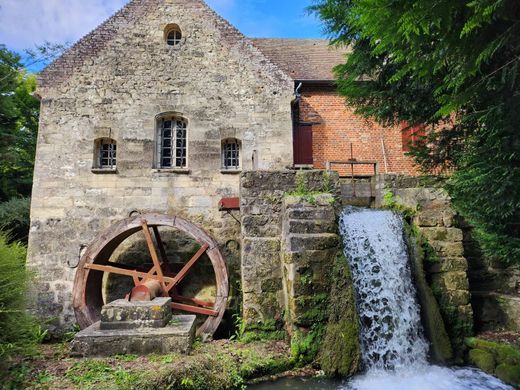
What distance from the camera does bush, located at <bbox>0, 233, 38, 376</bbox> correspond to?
10.7 ft

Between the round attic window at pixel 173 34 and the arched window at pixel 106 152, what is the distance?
8.57 feet

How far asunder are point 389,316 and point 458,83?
3.03 meters

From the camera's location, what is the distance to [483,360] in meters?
4.02

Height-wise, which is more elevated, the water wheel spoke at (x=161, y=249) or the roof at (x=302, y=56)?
the roof at (x=302, y=56)

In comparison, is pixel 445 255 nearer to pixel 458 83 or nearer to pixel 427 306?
pixel 427 306

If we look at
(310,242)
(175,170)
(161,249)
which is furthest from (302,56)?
(310,242)

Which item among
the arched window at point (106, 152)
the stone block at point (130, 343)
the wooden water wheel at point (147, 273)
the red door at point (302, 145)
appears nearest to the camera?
the stone block at point (130, 343)

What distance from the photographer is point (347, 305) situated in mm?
3975

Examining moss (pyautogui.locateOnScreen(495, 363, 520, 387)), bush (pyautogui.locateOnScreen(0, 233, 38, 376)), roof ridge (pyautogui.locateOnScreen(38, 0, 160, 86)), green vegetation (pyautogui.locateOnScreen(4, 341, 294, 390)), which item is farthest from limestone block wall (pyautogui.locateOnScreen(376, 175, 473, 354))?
roof ridge (pyautogui.locateOnScreen(38, 0, 160, 86))

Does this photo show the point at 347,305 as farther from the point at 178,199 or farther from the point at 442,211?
the point at 178,199

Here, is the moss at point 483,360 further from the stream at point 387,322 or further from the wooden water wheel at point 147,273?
the wooden water wheel at point 147,273

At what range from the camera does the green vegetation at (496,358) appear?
3639 mm

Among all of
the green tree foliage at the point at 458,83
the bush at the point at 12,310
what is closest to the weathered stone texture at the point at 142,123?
the green tree foliage at the point at 458,83

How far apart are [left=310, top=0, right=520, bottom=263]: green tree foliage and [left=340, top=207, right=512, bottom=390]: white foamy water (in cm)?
106
